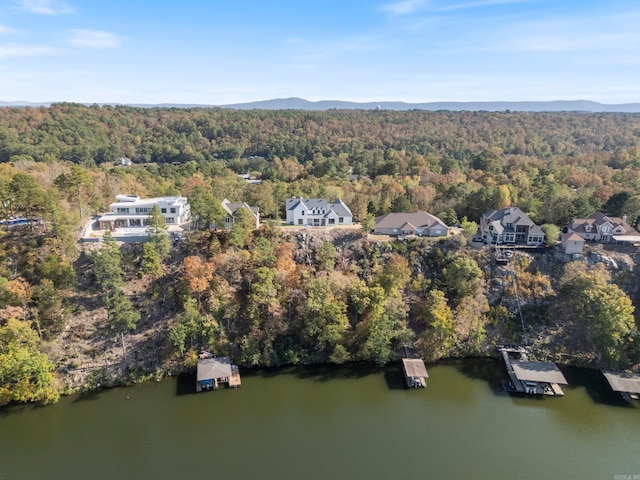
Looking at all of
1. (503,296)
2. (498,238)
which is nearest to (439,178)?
(498,238)

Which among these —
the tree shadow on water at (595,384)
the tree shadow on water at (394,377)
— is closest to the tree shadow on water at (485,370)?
the tree shadow on water at (394,377)

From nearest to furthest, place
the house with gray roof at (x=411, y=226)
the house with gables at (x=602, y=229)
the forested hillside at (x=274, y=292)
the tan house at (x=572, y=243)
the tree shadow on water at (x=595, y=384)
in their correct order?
1. the tree shadow on water at (x=595, y=384)
2. the forested hillside at (x=274, y=292)
3. the tan house at (x=572, y=243)
4. the house with gables at (x=602, y=229)
5. the house with gray roof at (x=411, y=226)

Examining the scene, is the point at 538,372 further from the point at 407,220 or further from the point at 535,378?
the point at 407,220

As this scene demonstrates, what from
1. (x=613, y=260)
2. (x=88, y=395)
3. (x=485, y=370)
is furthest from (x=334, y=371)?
(x=613, y=260)

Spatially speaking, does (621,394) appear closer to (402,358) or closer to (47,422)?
(402,358)

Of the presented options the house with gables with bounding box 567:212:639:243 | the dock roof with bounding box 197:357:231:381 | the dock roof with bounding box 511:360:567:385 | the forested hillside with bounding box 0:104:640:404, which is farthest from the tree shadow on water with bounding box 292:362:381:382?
the house with gables with bounding box 567:212:639:243

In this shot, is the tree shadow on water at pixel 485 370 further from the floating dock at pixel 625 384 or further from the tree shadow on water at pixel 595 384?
the floating dock at pixel 625 384
